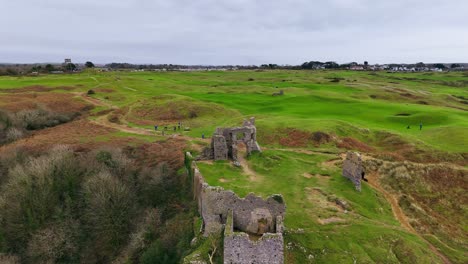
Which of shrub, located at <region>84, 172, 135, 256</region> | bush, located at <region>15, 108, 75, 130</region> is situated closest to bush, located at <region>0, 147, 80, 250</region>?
shrub, located at <region>84, 172, 135, 256</region>

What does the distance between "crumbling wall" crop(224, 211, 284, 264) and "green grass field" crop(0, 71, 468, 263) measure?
362 centimetres

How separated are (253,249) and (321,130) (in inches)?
1355

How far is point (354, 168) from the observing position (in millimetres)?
36062

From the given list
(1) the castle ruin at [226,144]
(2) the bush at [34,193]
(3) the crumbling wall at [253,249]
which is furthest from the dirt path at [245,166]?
(2) the bush at [34,193]

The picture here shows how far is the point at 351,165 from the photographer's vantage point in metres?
36.6

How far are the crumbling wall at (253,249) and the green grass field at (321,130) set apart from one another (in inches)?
142

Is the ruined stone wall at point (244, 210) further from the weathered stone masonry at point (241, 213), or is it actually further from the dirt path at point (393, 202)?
the dirt path at point (393, 202)

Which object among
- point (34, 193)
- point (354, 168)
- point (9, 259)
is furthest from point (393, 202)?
point (34, 193)

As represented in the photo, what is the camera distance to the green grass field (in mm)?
26188

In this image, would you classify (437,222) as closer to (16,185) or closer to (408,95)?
(16,185)

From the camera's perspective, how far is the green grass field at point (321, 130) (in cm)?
2619

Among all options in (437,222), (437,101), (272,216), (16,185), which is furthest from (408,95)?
(16,185)

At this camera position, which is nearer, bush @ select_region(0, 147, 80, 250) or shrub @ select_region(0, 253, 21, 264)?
shrub @ select_region(0, 253, 21, 264)

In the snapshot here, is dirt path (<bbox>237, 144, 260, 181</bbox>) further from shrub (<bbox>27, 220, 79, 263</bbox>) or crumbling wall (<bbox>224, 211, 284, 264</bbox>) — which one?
shrub (<bbox>27, 220, 79, 263</bbox>)
